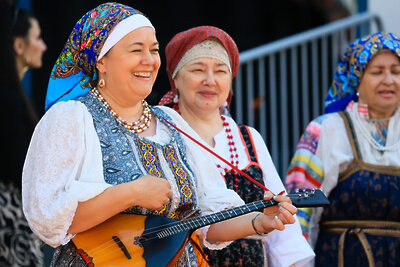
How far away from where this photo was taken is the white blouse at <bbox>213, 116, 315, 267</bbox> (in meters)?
3.59

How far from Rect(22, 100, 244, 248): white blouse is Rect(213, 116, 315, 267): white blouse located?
106 cm

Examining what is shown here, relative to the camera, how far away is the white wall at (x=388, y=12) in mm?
7395

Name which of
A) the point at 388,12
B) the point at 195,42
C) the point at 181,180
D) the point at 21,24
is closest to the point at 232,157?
the point at 195,42

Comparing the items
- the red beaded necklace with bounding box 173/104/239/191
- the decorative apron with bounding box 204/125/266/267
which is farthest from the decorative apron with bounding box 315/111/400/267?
the red beaded necklace with bounding box 173/104/239/191

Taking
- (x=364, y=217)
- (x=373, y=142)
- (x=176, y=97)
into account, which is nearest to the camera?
(x=176, y=97)

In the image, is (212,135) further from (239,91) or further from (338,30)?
(338,30)

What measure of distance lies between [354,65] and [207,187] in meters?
1.69

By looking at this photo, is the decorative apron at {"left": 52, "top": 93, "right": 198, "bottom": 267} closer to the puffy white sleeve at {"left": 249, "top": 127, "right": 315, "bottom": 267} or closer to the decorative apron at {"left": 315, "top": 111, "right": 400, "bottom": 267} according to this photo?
the puffy white sleeve at {"left": 249, "top": 127, "right": 315, "bottom": 267}

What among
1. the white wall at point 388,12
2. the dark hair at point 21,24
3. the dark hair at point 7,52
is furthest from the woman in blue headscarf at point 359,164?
the white wall at point 388,12

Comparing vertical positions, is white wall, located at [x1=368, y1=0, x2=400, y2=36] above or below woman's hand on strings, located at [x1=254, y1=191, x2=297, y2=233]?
above

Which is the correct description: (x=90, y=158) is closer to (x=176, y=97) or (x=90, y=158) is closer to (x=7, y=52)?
(x=176, y=97)

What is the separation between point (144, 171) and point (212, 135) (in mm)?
987

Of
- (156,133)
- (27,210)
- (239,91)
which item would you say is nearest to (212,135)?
(156,133)

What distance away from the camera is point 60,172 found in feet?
8.63
